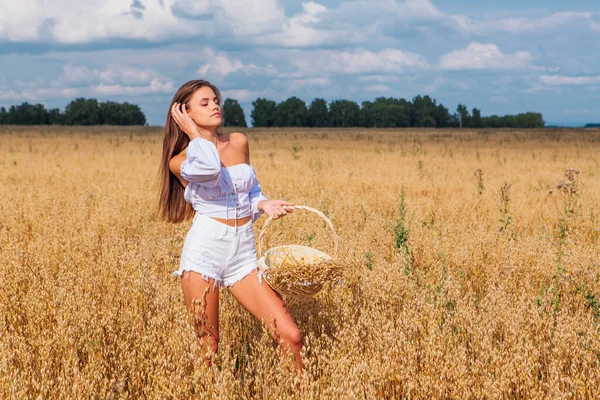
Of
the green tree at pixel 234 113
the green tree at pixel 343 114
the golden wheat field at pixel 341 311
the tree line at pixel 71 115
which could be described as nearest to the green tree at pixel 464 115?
the green tree at pixel 343 114

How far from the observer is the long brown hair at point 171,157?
324 centimetres

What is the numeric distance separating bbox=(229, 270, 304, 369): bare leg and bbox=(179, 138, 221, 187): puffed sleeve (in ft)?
1.96

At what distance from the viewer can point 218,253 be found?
2.93 metres

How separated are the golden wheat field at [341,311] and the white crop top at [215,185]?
2.17 feet

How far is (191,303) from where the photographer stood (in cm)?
291

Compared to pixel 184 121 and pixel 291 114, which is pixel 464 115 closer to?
pixel 291 114

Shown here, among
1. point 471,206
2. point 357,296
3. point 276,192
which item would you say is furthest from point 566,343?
point 276,192

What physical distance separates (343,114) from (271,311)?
132834mm

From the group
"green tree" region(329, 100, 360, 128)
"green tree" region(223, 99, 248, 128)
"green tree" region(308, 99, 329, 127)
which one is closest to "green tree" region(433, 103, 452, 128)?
"green tree" region(329, 100, 360, 128)

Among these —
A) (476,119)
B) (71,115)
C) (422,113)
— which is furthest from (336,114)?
(71,115)

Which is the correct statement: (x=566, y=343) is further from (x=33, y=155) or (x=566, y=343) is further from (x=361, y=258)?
(x=33, y=155)

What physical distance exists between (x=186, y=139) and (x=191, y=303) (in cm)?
103

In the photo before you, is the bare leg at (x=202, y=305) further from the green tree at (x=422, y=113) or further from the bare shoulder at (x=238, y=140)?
the green tree at (x=422, y=113)

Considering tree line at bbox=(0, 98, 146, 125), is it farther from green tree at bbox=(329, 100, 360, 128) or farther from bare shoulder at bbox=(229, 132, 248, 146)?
bare shoulder at bbox=(229, 132, 248, 146)
